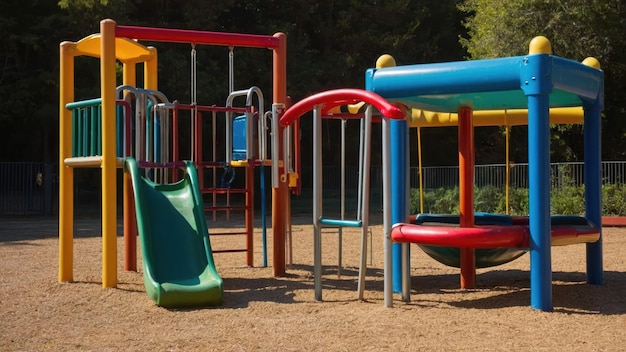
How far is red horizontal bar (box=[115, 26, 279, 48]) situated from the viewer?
10594mm

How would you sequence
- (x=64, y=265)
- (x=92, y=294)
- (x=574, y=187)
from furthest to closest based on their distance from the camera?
(x=574, y=187) → (x=64, y=265) → (x=92, y=294)

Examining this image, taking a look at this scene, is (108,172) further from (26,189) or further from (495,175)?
(26,189)

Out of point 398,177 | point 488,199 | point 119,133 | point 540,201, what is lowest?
point 488,199

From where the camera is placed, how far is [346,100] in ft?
29.5

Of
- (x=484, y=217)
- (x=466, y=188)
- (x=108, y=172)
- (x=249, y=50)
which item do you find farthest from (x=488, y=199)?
(x=108, y=172)

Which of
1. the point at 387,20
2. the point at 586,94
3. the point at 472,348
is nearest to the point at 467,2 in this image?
the point at 387,20

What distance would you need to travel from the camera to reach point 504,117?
37.5ft

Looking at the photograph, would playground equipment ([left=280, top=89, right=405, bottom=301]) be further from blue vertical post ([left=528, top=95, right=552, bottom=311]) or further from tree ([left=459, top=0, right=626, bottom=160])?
tree ([left=459, top=0, right=626, bottom=160])

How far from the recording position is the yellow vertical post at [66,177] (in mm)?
10734

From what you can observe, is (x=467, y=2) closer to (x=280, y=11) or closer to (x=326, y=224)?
(x=280, y=11)

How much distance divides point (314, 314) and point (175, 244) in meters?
2.04

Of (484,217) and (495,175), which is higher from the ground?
(495,175)

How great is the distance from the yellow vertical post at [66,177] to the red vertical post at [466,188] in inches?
192

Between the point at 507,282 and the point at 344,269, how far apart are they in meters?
2.51
